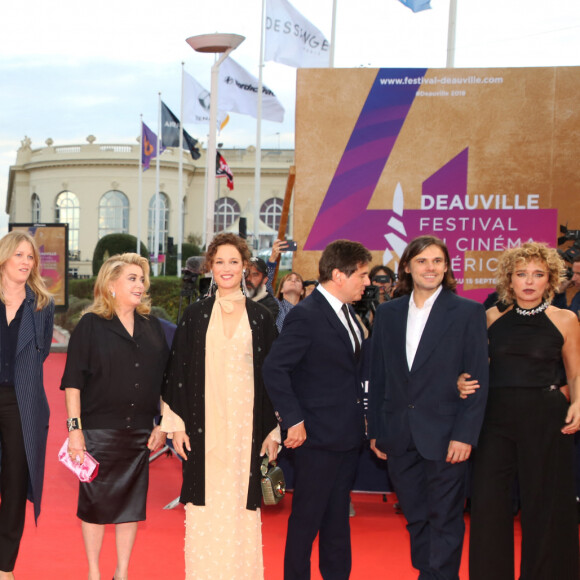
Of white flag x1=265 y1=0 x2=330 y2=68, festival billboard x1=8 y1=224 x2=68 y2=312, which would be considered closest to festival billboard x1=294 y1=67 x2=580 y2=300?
festival billboard x1=8 y1=224 x2=68 y2=312

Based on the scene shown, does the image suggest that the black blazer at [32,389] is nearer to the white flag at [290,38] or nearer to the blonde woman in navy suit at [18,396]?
the blonde woman in navy suit at [18,396]

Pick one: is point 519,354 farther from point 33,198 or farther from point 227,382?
point 33,198

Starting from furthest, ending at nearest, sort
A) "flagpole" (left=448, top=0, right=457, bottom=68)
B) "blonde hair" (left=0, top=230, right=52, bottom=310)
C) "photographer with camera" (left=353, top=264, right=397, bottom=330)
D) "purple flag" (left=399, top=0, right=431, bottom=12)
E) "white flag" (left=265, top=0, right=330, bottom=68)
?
"white flag" (left=265, top=0, right=330, bottom=68) < "purple flag" (left=399, top=0, right=431, bottom=12) < "flagpole" (left=448, top=0, right=457, bottom=68) < "photographer with camera" (left=353, top=264, right=397, bottom=330) < "blonde hair" (left=0, top=230, right=52, bottom=310)

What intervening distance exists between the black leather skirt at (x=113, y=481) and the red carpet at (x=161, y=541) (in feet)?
1.75

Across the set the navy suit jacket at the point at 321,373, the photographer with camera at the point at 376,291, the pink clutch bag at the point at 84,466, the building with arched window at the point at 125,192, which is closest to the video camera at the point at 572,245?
the photographer with camera at the point at 376,291

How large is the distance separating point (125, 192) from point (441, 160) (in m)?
54.3

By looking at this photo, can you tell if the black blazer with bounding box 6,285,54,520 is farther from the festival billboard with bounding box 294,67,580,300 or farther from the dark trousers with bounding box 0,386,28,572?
the festival billboard with bounding box 294,67,580,300

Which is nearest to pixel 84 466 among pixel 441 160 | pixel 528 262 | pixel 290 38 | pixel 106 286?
pixel 106 286

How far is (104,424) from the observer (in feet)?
12.0

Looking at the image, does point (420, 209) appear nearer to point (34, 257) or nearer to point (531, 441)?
point (531, 441)

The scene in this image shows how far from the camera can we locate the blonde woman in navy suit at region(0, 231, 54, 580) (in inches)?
146

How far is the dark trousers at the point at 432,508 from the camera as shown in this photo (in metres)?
3.37

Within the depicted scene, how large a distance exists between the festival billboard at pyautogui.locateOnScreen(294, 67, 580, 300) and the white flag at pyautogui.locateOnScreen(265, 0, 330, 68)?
1219 centimetres

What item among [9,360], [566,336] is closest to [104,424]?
[9,360]
